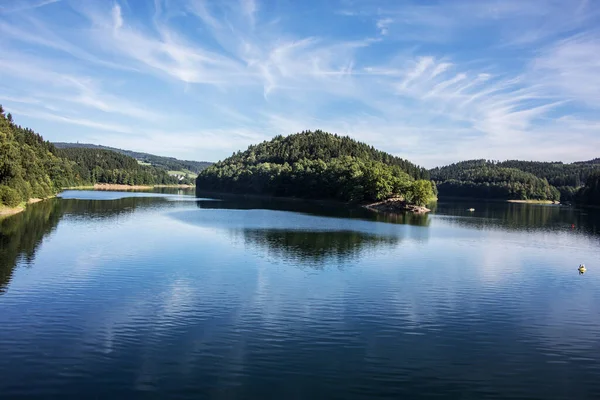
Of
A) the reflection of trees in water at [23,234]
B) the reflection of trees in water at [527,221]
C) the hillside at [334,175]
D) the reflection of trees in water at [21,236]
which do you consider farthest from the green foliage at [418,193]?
the reflection of trees in water at [21,236]

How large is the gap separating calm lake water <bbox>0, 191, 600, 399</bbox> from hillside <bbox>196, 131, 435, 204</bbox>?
75.7 m

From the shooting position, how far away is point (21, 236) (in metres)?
46.0

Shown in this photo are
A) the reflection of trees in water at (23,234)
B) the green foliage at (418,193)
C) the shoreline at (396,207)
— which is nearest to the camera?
the reflection of trees in water at (23,234)

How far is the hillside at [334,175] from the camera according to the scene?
4719 inches

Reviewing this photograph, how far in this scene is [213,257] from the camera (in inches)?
1522

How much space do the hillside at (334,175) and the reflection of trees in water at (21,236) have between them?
78190 mm

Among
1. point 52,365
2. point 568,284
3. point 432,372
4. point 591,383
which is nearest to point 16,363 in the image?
point 52,365

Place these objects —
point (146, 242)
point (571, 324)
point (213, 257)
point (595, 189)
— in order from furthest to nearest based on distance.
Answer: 1. point (595, 189)
2. point (146, 242)
3. point (213, 257)
4. point (571, 324)

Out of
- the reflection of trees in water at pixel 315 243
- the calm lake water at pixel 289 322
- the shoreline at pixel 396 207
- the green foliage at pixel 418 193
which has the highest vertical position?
the green foliage at pixel 418 193

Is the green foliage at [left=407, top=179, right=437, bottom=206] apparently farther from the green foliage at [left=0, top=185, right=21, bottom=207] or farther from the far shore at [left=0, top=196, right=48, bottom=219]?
the green foliage at [left=0, top=185, right=21, bottom=207]

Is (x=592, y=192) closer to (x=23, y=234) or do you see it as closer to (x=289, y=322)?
(x=289, y=322)

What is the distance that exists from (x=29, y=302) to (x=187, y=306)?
831 centimetres

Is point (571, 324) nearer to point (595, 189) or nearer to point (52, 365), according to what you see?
point (52, 365)

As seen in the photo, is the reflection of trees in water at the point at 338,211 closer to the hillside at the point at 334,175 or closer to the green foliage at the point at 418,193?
the hillside at the point at 334,175
